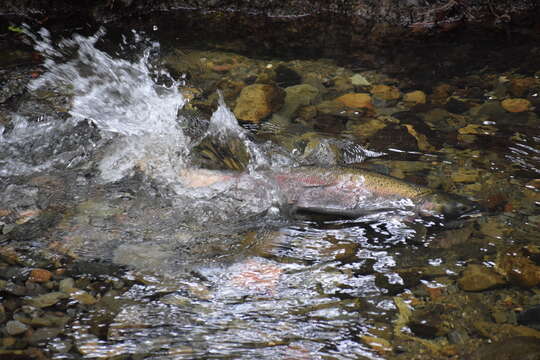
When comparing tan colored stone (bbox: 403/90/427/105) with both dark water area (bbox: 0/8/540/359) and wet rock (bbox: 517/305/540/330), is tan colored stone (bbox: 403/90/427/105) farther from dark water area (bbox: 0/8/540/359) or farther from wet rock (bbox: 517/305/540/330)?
wet rock (bbox: 517/305/540/330)

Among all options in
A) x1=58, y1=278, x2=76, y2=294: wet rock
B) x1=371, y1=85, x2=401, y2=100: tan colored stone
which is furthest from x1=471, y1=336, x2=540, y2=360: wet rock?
x1=371, y1=85, x2=401, y2=100: tan colored stone

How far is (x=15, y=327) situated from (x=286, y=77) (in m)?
3.50

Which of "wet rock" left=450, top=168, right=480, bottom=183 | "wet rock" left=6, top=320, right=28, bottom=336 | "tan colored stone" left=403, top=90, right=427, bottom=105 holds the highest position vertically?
"tan colored stone" left=403, top=90, right=427, bottom=105

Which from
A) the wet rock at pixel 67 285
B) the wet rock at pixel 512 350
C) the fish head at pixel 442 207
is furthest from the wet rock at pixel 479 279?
the wet rock at pixel 67 285

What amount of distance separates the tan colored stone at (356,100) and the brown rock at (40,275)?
116 inches

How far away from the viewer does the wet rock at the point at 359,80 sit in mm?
5051

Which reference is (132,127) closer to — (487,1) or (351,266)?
(351,266)

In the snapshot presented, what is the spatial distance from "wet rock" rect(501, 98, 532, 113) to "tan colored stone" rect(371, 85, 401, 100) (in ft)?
3.02

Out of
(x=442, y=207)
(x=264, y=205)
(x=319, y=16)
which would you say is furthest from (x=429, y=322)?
(x=319, y=16)

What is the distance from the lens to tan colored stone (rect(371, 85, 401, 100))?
4809 millimetres

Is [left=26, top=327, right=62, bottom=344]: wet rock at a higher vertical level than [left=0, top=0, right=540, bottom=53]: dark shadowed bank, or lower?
lower

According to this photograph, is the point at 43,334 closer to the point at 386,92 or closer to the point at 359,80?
the point at 386,92

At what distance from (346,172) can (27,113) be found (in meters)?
2.62

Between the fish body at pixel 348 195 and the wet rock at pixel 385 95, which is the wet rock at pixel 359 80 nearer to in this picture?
the wet rock at pixel 385 95
